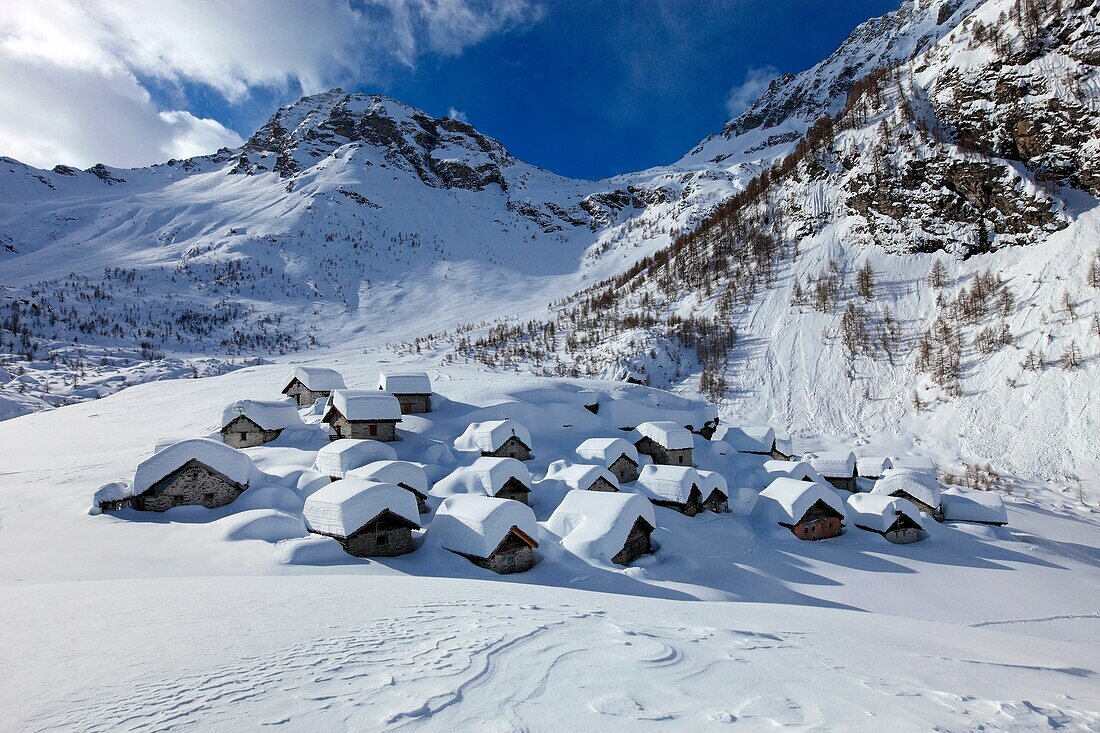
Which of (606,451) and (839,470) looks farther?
(839,470)

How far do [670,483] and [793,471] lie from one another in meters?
9.36

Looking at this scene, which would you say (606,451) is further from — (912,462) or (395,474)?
(912,462)

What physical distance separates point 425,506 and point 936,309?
61.3 meters

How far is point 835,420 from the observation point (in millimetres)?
52625

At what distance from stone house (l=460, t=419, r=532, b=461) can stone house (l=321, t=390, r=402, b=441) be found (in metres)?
5.42

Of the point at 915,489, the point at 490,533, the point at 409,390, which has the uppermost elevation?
the point at 409,390

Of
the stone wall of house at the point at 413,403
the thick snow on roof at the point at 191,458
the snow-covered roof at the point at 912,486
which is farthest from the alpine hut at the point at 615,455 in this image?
the thick snow on roof at the point at 191,458

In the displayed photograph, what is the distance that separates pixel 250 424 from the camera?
36312 mm

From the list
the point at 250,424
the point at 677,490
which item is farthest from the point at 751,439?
the point at 250,424

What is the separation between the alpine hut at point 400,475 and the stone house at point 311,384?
68.5ft

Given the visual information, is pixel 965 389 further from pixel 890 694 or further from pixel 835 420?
pixel 890 694

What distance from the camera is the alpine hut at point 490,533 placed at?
67.3 feet

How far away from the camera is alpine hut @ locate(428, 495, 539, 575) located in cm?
2050

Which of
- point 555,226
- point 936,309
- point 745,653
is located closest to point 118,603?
point 745,653
